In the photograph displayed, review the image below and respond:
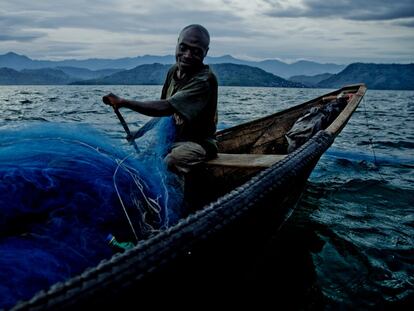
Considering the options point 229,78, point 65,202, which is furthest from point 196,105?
point 229,78

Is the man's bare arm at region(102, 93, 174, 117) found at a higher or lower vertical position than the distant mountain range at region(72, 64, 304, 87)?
lower

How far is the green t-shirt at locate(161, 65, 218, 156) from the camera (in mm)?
3317

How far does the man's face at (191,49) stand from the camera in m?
3.39

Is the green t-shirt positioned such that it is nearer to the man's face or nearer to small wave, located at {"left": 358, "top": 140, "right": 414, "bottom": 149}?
the man's face

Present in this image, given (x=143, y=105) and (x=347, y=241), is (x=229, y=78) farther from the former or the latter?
(x=143, y=105)

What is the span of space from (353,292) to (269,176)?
1436mm

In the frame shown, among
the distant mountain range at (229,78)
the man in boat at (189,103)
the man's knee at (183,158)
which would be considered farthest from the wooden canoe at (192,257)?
the distant mountain range at (229,78)

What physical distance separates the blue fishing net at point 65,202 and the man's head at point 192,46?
1.18 meters

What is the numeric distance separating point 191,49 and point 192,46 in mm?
36

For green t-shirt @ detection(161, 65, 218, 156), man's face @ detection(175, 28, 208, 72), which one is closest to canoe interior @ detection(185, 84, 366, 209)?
green t-shirt @ detection(161, 65, 218, 156)

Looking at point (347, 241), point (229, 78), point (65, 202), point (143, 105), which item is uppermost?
point (229, 78)

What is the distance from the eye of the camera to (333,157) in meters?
8.46

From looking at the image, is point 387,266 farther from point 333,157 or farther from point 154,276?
point 333,157

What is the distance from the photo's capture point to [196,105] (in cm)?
338
